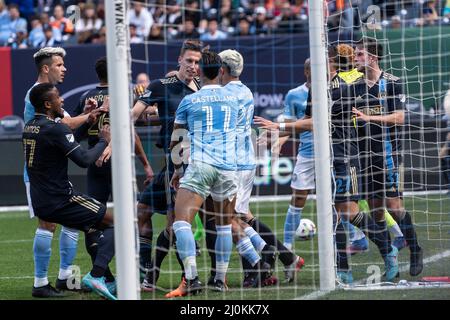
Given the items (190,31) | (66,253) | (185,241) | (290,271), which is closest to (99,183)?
(66,253)

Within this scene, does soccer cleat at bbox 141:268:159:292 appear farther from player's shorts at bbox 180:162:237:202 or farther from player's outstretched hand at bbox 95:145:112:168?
player's outstretched hand at bbox 95:145:112:168

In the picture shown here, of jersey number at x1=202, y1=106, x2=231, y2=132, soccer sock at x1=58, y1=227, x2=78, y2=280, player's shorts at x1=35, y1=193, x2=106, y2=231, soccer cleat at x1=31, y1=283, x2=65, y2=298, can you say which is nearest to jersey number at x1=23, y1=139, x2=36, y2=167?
player's shorts at x1=35, y1=193, x2=106, y2=231

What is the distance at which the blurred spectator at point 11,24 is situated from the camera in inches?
844

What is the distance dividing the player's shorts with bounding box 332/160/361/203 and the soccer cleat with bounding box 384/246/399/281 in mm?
663

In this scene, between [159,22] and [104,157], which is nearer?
[104,157]

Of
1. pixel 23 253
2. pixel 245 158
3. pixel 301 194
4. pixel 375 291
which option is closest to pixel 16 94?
pixel 23 253

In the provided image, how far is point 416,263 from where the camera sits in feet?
31.6

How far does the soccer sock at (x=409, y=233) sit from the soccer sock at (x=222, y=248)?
191cm

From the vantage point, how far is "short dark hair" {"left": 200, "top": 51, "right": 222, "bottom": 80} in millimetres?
8711

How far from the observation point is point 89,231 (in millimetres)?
9617

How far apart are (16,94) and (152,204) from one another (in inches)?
430

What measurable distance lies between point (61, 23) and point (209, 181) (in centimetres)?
1351

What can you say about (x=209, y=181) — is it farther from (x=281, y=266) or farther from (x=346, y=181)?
(x=281, y=266)

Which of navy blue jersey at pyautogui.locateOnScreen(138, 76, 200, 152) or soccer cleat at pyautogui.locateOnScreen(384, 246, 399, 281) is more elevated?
navy blue jersey at pyautogui.locateOnScreen(138, 76, 200, 152)
